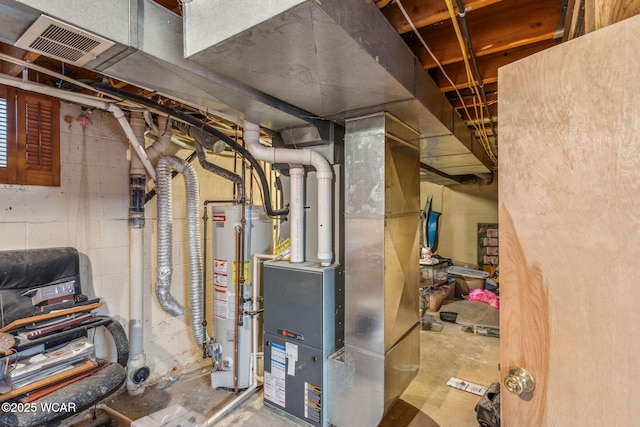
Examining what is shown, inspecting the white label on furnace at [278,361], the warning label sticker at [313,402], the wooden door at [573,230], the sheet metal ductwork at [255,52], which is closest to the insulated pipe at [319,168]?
the sheet metal ductwork at [255,52]

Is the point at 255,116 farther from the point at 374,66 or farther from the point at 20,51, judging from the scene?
the point at 20,51

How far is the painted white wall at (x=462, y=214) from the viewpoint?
18.7 feet

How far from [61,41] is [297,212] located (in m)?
1.54

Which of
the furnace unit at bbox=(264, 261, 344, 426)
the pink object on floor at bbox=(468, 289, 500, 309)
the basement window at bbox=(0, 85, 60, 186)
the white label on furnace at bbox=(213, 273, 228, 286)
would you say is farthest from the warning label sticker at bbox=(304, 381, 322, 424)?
the pink object on floor at bbox=(468, 289, 500, 309)

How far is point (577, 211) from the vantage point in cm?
82

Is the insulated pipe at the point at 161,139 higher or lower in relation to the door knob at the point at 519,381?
higher

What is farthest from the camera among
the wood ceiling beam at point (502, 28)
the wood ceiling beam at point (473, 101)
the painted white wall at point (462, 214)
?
the painted white wall at point (462, 214)

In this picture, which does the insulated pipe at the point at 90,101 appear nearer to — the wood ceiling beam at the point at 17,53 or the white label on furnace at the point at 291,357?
the wood ceiling beam at the point at 17,53

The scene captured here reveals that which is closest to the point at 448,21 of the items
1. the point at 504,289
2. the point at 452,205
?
the point at 504,289

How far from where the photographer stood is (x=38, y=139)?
7.16 ft

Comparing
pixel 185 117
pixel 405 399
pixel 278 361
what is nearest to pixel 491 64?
pixel 185 117

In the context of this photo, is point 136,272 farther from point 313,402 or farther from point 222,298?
point 313,402

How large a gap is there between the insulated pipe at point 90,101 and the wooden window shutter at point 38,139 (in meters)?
0.17

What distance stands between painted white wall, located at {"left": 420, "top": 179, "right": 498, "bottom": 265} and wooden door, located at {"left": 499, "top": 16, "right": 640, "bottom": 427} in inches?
208
